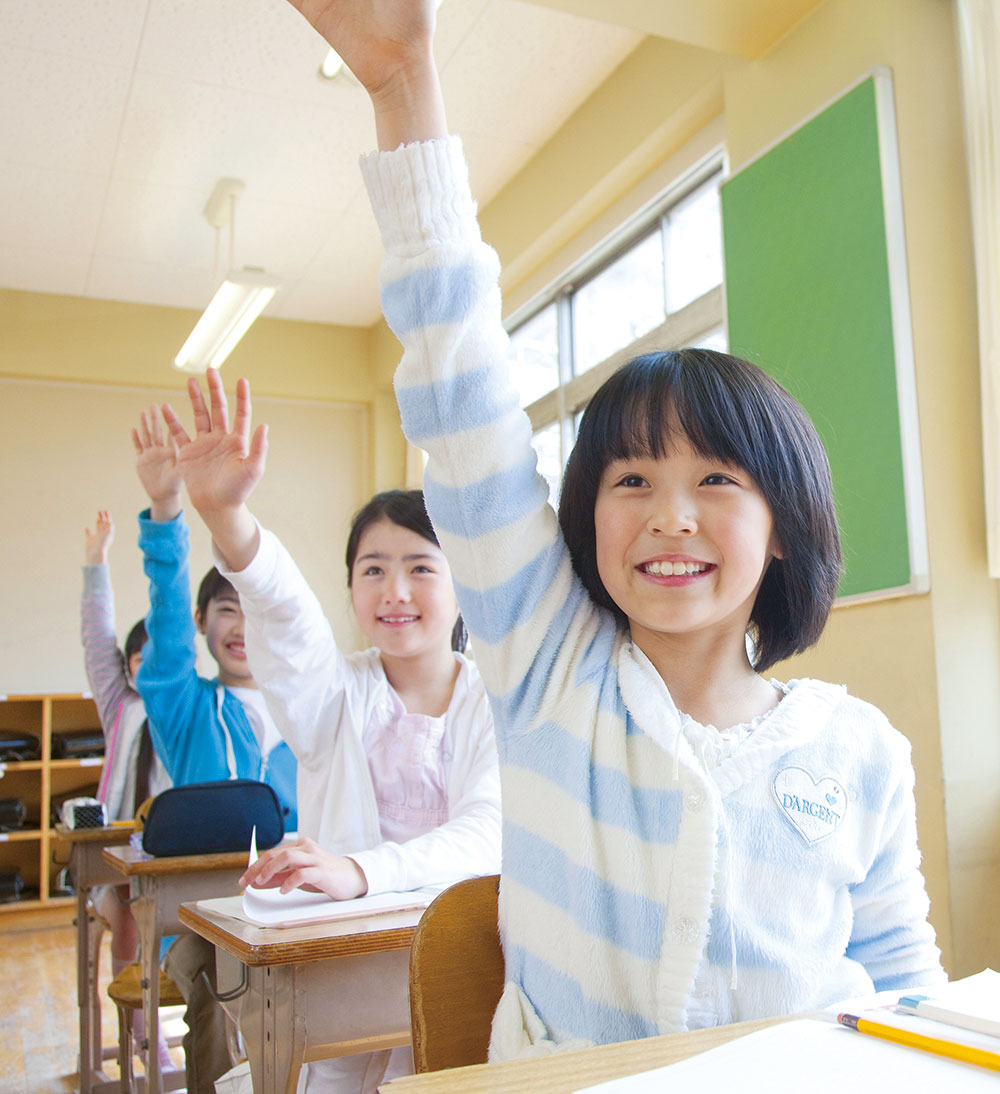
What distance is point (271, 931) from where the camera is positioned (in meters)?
1.20

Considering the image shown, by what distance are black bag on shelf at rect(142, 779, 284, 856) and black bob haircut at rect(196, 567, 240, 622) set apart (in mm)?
960

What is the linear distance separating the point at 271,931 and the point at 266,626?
47cm

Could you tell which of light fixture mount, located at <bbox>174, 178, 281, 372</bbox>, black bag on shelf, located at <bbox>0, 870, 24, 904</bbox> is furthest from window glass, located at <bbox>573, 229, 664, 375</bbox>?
black bag on shelf, located at <bbox>0, 870, 24, 904</bbox>

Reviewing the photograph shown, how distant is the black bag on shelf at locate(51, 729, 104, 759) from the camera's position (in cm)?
580

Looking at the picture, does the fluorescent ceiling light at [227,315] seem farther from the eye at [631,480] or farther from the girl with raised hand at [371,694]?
the eye at [631,480]

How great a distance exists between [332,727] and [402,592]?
0.25 metres

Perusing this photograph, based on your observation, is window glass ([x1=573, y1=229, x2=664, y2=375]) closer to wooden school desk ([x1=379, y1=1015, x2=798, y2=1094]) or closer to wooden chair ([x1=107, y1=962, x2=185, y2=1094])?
wooden chair ([x1=107, y1=962, x2=185, y2=1094])

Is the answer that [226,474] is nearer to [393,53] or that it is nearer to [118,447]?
[393,53]

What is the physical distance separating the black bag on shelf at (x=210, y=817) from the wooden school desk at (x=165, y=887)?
42mm

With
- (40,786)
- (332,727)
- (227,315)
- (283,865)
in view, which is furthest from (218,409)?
(40,786)

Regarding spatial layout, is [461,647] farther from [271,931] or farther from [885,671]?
[885,671]

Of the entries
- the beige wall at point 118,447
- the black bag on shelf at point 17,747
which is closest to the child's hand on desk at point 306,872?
the beige wall at point 118,447

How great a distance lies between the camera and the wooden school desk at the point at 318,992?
1186mm

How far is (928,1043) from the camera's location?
1.74 ft
